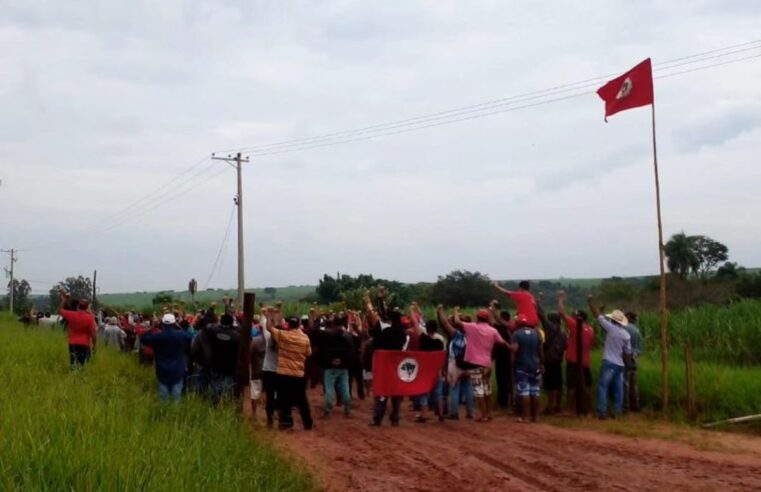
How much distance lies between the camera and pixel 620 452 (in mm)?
10945

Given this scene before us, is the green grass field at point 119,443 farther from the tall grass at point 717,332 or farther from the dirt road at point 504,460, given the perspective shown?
the tall grass at point 717,332

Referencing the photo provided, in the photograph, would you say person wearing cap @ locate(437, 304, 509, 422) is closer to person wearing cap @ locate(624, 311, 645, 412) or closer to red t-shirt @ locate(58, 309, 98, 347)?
person wearing cap @ locate(624, 311, 645, 412)

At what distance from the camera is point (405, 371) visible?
1352 centimetres

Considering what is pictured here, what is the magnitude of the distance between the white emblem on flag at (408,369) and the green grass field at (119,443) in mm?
3562

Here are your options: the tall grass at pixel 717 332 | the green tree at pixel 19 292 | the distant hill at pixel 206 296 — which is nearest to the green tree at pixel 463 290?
the distant hill at pixel 206 296

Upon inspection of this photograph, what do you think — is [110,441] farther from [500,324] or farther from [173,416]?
[500,324]

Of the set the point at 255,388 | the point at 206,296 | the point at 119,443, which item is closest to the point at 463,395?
the point at 255,388

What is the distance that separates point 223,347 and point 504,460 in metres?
4.97

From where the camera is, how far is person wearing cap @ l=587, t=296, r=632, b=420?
13.9 m

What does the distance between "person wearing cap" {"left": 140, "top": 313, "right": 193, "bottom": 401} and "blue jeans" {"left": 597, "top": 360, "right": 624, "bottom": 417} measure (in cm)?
705

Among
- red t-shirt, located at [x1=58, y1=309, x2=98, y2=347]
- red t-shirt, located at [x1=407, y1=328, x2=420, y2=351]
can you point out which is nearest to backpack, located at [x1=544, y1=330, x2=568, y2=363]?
red t-shirt, located at [x1=407, y1=328, x2=420, y2=351]

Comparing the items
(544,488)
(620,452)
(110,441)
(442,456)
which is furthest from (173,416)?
(620,452)

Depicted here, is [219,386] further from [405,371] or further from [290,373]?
[405,371]

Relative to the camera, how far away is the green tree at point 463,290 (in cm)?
4675
